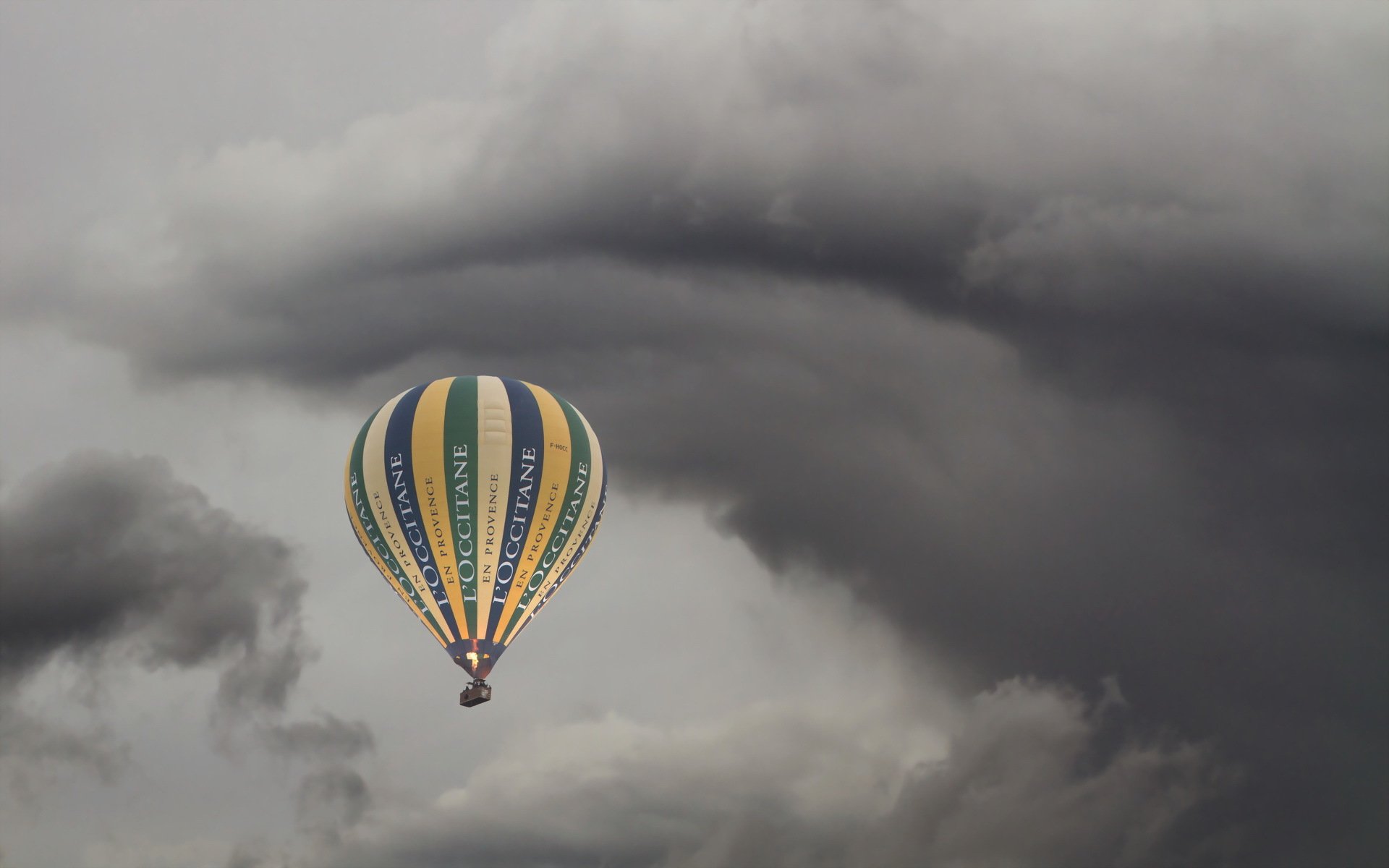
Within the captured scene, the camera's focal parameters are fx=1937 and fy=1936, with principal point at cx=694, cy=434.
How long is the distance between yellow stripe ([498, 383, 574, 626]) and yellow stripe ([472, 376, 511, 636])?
4.90 feet

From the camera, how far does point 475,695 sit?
4606 inches

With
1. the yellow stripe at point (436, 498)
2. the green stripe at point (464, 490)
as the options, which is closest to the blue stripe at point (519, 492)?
the green stripe at point (464, 490)

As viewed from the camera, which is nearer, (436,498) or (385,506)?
(436,498)

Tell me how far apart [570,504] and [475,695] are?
13.9 meters

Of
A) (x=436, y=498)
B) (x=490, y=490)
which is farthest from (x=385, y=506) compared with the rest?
(x=490, y=490)

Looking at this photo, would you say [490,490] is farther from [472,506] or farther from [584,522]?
[584,522]

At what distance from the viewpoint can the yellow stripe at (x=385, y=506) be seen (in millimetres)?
119688

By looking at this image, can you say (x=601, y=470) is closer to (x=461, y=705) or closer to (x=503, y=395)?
(x=503, y=395)

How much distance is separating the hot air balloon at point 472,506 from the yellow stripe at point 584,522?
0.40 ft

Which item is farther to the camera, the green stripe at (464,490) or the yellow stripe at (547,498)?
the yellow stripe at (547,498)

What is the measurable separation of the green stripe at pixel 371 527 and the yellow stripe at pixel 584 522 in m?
5.81

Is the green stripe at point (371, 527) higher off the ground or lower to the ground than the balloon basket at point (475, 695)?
higher

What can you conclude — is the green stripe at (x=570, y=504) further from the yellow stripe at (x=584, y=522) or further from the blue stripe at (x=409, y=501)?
the blue stripe at (x=409, y=501)

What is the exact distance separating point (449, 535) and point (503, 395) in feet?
32.3
